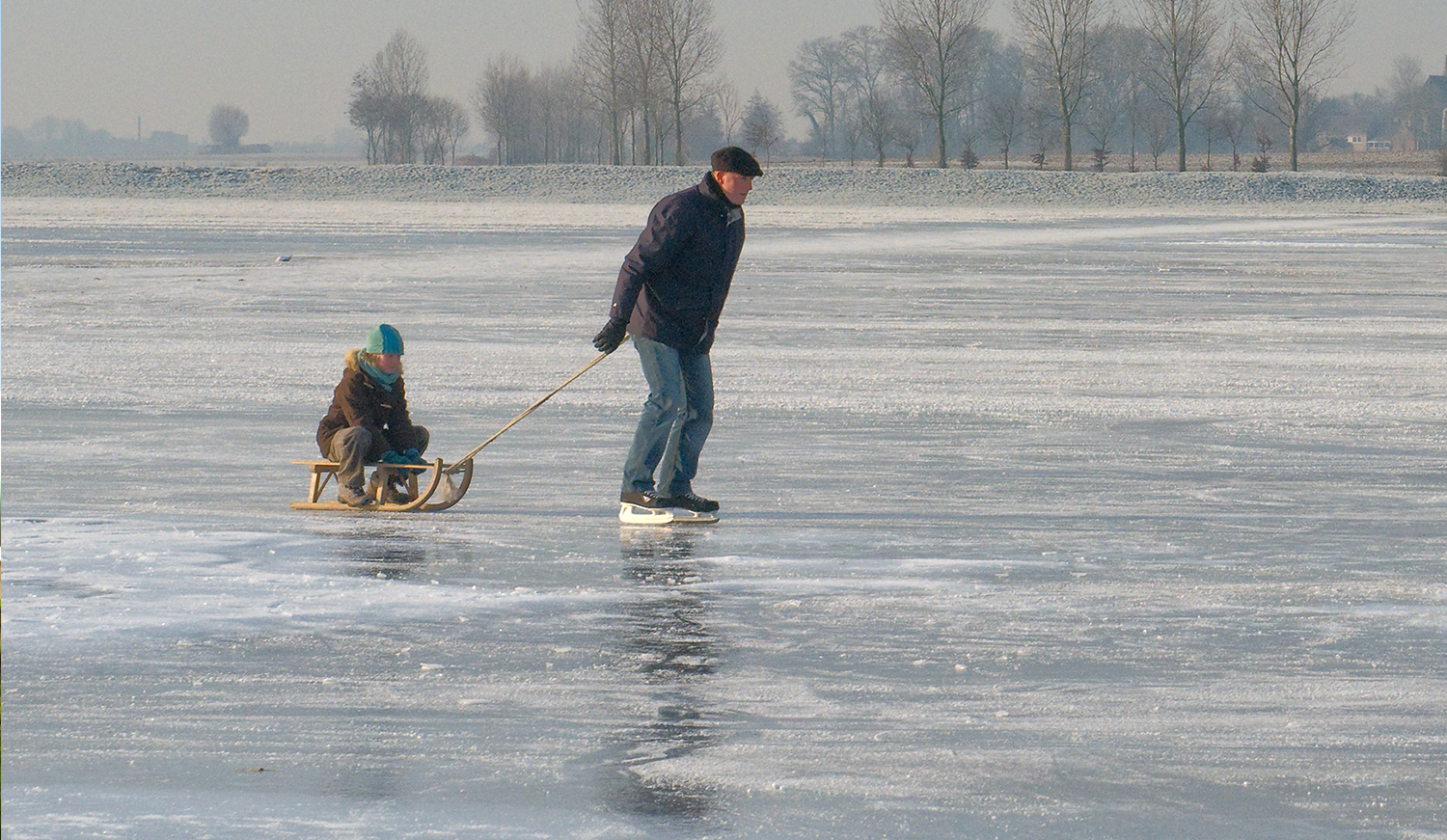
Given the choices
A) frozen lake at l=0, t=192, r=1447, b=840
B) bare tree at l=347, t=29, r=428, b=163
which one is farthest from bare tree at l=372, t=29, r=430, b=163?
frozen lake at l=0, t=192, r=1447, b=840

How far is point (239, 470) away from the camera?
7.94 metres

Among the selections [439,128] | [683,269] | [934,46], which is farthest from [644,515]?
[439,128]

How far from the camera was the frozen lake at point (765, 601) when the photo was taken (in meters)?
3.75

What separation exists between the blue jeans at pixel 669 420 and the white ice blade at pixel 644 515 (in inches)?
3.4

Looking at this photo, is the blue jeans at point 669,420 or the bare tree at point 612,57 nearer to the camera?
the blue jeans at point 669,420

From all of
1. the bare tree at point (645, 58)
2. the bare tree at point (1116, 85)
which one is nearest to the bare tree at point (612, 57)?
the bare tree at point (645, 58)

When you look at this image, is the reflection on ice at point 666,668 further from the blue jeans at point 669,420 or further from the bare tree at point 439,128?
the bare tree at point 439,128

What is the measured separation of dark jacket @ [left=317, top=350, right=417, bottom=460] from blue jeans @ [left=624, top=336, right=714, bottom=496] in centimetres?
112

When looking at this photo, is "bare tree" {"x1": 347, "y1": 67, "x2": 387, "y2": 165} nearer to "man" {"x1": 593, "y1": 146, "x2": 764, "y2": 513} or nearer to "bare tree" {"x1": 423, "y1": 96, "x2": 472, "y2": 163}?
"bare tree" {"x1": 423, "y1": 96, "x2": 472, "y2": 163}

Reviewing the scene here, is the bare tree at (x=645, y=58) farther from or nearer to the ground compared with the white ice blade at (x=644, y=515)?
farther from the ground

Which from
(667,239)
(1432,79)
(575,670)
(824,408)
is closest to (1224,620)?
(575,670)

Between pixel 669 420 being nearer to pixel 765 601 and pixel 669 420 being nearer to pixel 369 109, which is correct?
pixel 765 601

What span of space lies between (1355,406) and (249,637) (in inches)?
287

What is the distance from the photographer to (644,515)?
6.82 meters
